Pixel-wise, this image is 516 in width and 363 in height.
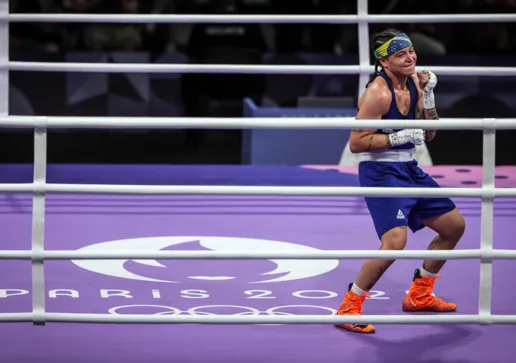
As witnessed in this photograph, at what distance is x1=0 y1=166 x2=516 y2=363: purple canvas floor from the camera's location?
3318mm

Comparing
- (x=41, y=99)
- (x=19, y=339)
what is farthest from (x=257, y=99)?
(x=19, y=339)

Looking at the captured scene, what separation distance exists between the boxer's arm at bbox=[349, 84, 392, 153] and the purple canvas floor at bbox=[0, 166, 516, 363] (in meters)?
0.60

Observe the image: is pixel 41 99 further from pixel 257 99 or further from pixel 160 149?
pixel 257 99

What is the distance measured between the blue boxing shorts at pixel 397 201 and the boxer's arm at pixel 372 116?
0.10 meters

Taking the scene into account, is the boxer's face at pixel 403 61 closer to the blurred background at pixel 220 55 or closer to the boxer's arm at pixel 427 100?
the boxer's arm at pixel 427 100

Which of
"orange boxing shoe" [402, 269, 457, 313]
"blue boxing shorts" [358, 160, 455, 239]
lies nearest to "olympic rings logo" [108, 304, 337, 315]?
"orange boxing shoe" [402, 269, 457, 313]

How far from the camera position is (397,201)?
361cm

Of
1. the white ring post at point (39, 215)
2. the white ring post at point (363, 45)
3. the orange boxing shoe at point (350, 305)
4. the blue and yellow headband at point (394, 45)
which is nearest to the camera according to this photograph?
the white ring post at point (39, 215)

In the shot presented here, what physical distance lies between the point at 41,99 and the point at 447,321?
5.34 m

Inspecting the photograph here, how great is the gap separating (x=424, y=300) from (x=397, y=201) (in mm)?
404

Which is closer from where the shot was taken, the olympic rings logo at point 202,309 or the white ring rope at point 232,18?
the olympic rings logo at point 202,309

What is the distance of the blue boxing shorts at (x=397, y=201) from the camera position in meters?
3.61

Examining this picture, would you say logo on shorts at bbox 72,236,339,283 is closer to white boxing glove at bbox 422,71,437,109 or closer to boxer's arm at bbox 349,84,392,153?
boxer's arm at bbox 349,84,392,153

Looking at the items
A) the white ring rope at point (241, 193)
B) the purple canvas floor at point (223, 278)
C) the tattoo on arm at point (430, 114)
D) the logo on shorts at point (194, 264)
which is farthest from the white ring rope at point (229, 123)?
the logo on shorts at point (194, 264)
